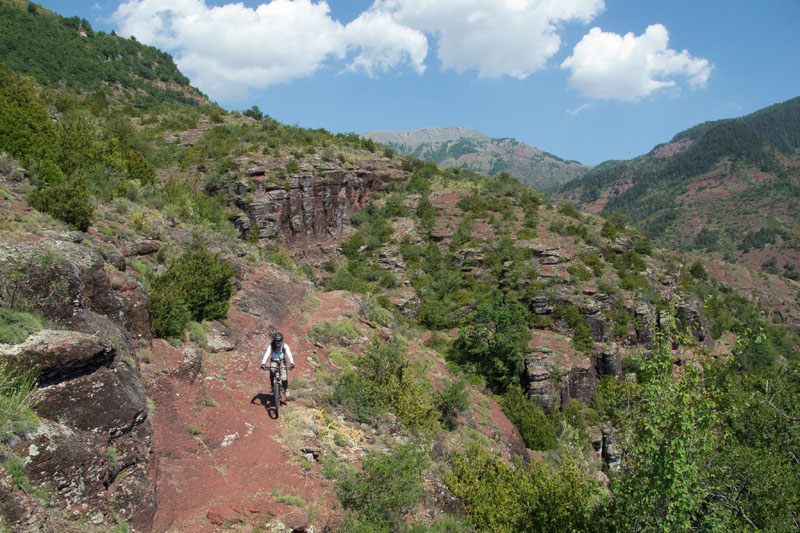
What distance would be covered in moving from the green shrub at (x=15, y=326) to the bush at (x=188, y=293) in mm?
3877

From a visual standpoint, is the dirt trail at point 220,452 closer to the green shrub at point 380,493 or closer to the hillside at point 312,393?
the hillside at point 312,393

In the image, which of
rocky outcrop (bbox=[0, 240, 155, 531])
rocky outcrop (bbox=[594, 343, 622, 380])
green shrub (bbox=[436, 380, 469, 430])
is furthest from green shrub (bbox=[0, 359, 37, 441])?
rocky outcrop (bbox=[594, 343, 622, 380])

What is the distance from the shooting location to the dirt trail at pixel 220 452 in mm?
6258

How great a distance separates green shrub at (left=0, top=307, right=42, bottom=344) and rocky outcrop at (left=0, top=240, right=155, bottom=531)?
0.10m

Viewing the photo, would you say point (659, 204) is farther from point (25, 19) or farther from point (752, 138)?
point (25, 19)

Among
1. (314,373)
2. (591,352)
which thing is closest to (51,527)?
(314,373)

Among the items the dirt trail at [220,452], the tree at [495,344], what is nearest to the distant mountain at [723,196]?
the tree at [495,344]

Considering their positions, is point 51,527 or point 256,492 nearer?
point 51,527

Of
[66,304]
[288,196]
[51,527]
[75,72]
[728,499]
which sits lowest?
[728,499]

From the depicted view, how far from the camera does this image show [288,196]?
33.1 m

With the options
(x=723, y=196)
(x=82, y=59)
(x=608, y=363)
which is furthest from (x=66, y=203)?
(x=723, y=196)

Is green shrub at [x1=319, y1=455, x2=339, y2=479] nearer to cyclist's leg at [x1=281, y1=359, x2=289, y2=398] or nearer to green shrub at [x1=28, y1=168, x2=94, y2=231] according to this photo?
cyclist's leg at [x1=281, y1=359, x2=289, y2=398]

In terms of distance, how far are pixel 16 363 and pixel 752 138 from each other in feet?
620

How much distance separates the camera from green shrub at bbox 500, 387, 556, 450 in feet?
63.6
